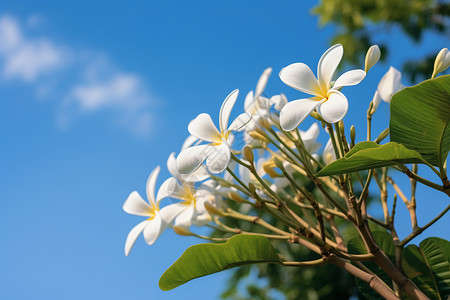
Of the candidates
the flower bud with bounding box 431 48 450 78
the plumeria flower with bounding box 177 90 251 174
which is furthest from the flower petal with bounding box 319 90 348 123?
the flower bud with bounding box 431 48 450 78

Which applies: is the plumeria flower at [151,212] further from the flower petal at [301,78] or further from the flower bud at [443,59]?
the flower bud at [443,59]

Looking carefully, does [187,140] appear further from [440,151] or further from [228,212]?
[440,151]

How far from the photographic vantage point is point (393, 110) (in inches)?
24.2

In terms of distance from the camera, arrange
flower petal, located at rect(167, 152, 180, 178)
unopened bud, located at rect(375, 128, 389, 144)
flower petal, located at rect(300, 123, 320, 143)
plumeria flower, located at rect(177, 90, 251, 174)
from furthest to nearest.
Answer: flower petal, located at rect(300, 123, 320, 143) → flower petal, located at rect(167, 152, 180, 178) → unopened bud, located at rect(375, 128, 389, 144) → plumeria flower, located at rect(177, 90, 251, 174)

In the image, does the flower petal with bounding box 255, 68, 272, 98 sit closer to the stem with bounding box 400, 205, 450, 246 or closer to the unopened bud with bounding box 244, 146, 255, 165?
the unopened bud with bounding box 244, 146, 255, 165

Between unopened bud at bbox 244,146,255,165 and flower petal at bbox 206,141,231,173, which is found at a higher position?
unopened bud at bbox 244,146,255,165

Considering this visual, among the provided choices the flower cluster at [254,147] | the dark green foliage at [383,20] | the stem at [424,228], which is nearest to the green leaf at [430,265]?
the stem at [424,228]

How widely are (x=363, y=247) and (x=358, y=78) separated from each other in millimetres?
394

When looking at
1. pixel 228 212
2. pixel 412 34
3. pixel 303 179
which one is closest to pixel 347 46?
pixel 412 34

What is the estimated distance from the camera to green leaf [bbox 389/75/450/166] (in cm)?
58

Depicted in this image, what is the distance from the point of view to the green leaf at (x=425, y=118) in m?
0.58

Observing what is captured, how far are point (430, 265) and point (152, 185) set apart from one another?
1.80ft

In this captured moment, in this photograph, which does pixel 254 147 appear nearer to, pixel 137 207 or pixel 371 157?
pixel 137 207

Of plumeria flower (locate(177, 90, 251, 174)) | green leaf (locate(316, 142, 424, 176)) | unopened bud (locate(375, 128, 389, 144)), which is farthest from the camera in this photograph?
unopened bud (locate(375, 128, 389, 144))
